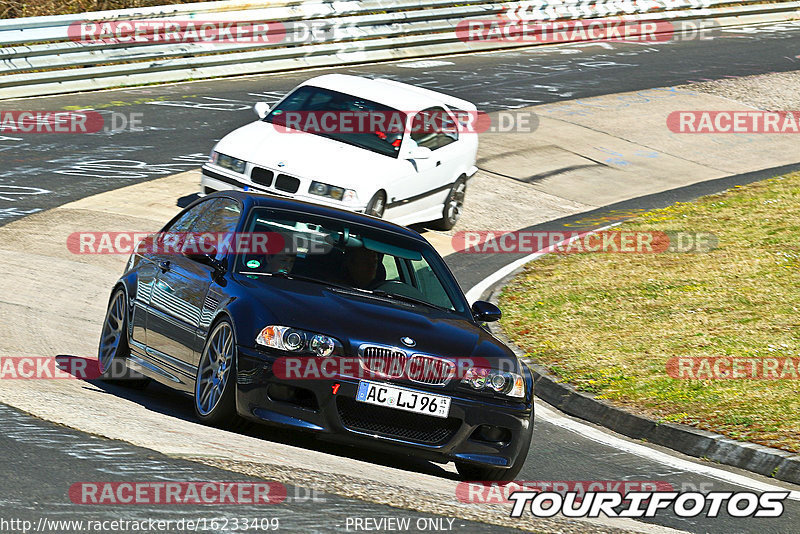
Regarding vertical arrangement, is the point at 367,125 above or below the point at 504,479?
above

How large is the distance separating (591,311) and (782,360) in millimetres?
2475

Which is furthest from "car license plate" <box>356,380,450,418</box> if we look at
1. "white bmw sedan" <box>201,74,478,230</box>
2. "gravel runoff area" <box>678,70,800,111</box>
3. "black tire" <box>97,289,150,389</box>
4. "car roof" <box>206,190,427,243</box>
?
"gravel runoff area" <box>678,70,800,111</box>

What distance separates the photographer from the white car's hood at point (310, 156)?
47.3 ft

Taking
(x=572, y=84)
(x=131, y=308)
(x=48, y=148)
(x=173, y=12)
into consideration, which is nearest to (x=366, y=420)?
(x=131, y=308)

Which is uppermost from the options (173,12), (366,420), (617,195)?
(173,12)

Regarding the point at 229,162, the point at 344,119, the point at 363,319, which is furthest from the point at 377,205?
the point at 363,319

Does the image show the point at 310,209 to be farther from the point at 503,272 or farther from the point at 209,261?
the point at 503,272

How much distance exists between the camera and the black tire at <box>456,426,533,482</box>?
7.61 meters

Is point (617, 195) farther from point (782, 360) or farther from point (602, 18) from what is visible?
point (602, 18)

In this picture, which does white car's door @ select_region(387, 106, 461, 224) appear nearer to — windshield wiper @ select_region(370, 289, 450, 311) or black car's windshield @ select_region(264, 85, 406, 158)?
black car's windshield @ select_region(264, 85, 406, 158)

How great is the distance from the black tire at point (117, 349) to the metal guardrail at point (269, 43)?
11286 mm

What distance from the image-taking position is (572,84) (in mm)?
25500

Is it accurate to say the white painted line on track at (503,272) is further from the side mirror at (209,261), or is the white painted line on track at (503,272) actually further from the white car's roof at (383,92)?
the side mirror at (209,261)

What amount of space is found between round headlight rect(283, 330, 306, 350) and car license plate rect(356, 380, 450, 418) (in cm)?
41
